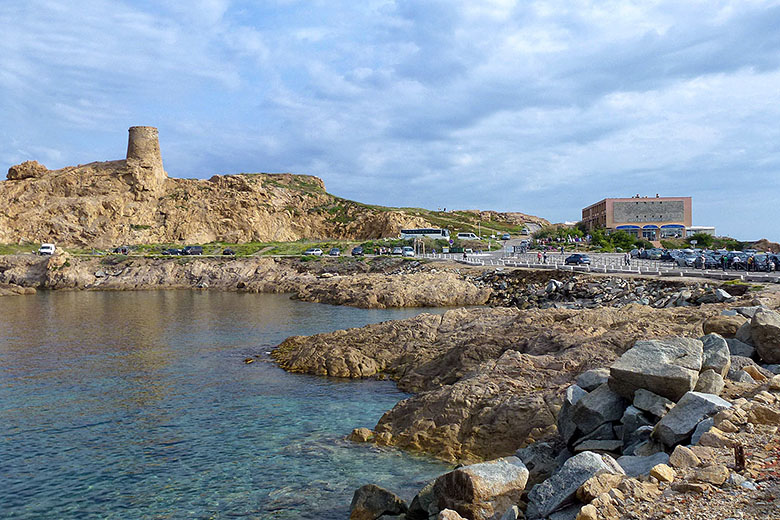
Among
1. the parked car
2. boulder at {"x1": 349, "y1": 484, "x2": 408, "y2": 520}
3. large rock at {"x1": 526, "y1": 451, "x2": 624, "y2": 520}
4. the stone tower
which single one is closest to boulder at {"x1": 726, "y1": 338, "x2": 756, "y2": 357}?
large rock at {"x1": 526, "y1": 451, "x2": 624, "y2": 520}

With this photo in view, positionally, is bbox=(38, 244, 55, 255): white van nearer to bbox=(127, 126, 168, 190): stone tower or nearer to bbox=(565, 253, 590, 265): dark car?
bbox=(127, 126, 168, 190): stone tower

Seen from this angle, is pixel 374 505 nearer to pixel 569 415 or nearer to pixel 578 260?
pixel 569 415

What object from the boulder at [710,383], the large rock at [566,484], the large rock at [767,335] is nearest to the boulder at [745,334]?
the large rock at [767,335]

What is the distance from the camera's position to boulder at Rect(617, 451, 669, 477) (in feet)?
21.8

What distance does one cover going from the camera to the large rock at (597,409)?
8.77 m

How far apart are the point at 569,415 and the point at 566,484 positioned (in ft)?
9.72

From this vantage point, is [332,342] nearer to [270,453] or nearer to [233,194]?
[270,453]

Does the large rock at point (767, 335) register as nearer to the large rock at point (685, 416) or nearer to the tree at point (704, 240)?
the large rock at point (685, 416)

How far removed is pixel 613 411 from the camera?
8797 mm

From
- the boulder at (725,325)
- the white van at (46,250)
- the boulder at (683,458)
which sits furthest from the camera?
the white van at (46,250)

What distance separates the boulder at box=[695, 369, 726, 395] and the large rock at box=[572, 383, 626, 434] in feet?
3.77

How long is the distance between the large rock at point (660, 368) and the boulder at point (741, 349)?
8.64 feet

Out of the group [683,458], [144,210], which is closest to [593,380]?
[683,458]

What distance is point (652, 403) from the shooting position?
8.12m
